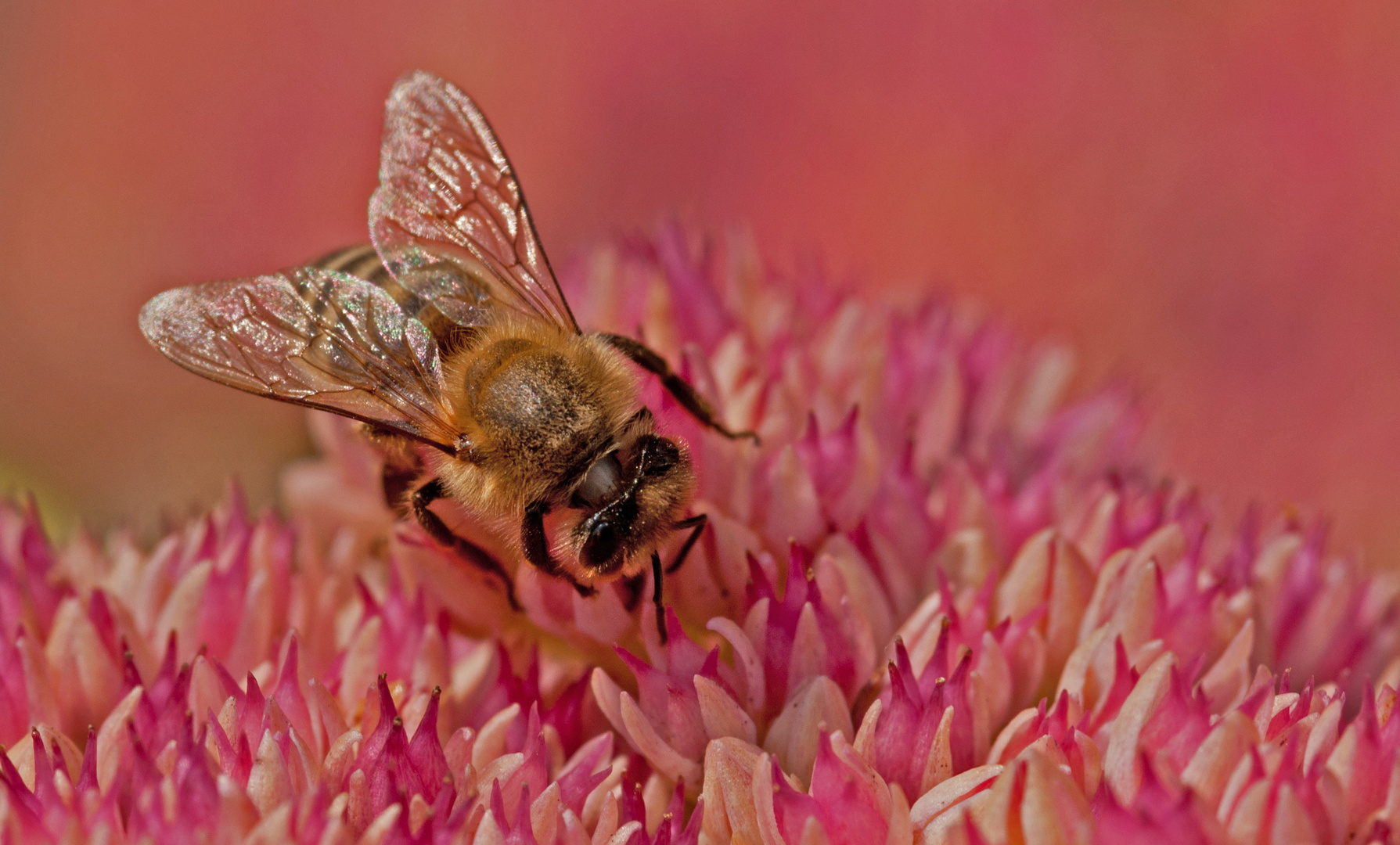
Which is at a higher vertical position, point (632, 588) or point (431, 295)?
point (431, 295)

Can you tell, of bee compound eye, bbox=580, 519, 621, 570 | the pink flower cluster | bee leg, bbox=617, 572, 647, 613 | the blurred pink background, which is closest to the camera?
the pink flower cluster

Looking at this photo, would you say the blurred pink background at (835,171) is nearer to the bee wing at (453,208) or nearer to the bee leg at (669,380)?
the bee wing at (453,208)

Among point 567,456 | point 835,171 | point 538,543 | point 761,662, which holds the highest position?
point 835,171

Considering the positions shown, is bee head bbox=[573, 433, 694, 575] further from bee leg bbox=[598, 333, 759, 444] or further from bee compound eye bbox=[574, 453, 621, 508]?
bee leg bbox=[598, 333, 759, 444]

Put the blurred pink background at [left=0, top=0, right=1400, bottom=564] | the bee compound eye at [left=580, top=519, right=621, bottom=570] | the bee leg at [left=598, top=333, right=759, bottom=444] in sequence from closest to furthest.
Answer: the bee compound eye at [left=580, top=519, right=621, bottom=570] → the bee leg at [left=598, top=333, right=759, bottom=444] → the blurred pink background at [left=0, top=0, right=1400, bottom=564]

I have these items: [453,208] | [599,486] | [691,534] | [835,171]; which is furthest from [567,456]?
[835,171]

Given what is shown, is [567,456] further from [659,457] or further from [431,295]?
[431,295]

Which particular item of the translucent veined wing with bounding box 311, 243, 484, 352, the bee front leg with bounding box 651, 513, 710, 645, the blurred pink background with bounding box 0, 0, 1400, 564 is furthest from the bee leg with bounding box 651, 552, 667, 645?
the blurred pink background with bounding box 0, 0, 1400, 564
